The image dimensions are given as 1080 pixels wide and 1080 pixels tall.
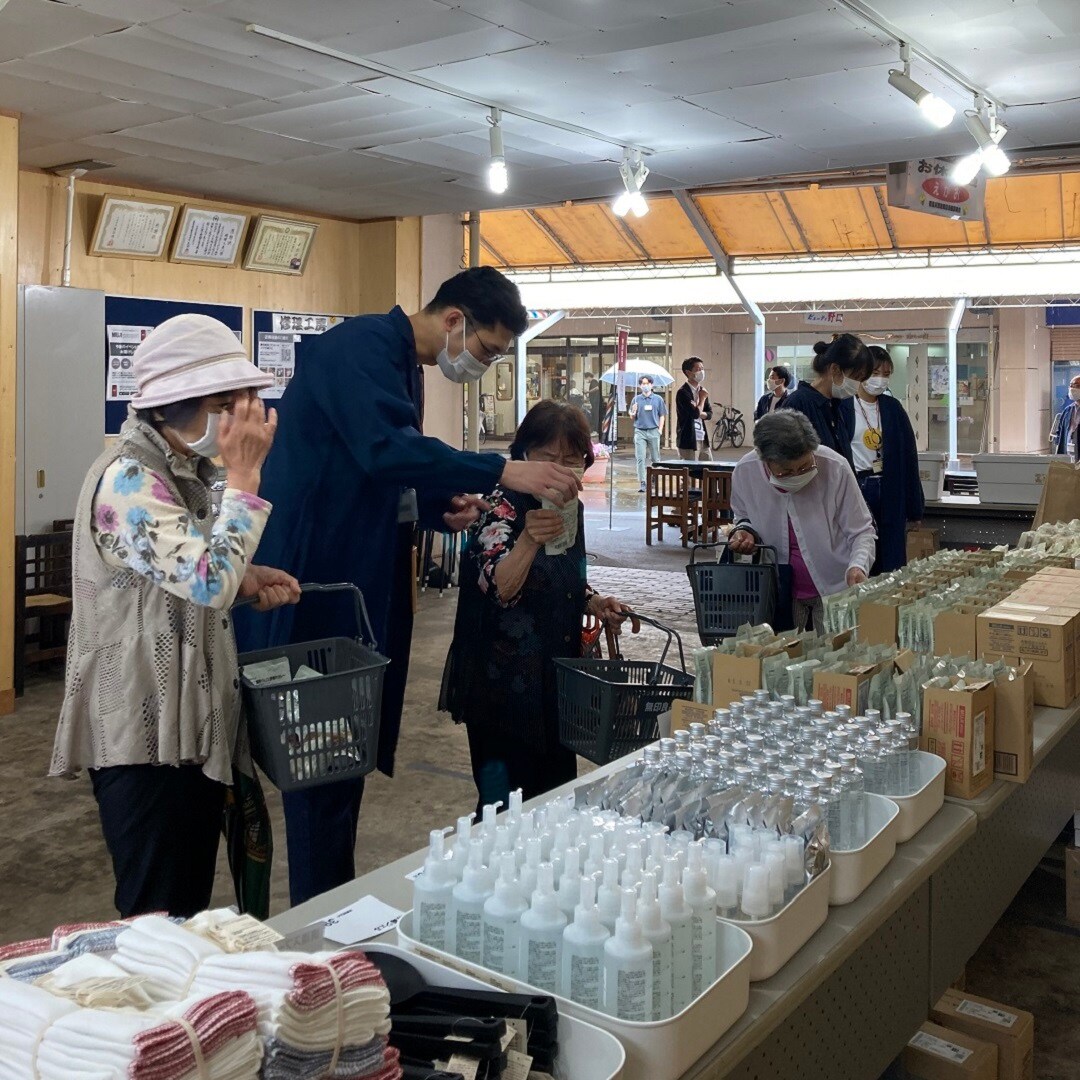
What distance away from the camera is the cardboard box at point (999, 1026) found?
2863 mm

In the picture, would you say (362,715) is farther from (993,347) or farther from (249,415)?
(993,347)

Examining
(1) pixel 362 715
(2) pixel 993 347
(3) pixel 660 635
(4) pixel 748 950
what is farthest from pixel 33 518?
(2) pixel 993 347

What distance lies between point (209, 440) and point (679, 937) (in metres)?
1.34

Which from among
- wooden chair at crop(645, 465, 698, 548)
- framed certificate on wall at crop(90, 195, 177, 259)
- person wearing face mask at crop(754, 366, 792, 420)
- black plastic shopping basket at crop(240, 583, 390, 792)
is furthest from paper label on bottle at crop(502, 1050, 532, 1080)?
wooden chair at crop(645, 465, 698, 548)

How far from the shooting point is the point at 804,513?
4480 mm

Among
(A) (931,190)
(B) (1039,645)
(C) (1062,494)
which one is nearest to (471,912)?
(B) (1039,645)

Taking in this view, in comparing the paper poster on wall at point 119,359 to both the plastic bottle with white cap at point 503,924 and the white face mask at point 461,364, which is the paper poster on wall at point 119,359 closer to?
the white face mask at point 461,364

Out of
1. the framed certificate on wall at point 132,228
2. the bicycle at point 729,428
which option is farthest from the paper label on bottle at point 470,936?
the bicycle at point 729,428

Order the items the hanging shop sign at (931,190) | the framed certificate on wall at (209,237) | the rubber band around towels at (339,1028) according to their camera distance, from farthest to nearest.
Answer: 1. the framed certificate on wall at (209,237)
2. the hanging shop sign at (931,190)
3. the rubber band around towels at (339,1028)

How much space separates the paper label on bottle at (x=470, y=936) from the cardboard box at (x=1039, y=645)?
7.18ft

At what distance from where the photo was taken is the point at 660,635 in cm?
851

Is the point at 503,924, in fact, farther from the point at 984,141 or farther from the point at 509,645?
the point at 984,141

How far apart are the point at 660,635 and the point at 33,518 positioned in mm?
4233

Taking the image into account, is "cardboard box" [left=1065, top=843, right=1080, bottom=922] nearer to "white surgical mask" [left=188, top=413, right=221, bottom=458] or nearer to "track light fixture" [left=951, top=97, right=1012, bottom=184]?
"white surgical mask" [left=188, top=413, right=221, bottom=458]
